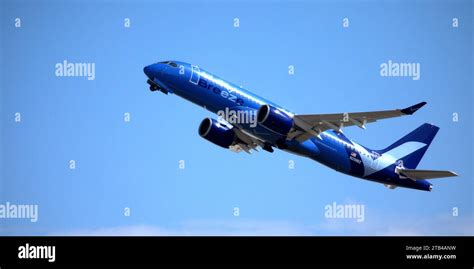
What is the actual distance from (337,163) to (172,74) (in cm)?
1223

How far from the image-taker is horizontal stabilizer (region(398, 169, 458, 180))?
172 ft

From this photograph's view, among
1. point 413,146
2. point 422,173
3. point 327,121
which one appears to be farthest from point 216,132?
point 413,146

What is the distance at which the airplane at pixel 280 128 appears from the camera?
48.8 meters

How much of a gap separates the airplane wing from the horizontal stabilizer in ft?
22.2

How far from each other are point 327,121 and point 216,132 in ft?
25.9

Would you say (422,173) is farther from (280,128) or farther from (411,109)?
(280,128)

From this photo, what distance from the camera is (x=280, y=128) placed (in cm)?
4909

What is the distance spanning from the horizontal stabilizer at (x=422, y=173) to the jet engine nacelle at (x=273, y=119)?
33.0 ft

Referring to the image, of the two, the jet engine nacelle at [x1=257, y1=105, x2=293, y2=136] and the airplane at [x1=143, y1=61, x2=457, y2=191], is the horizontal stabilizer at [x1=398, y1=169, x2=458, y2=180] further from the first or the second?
the jet engine nacelle at [x1=257, y1=105, x2=293, y2=136]

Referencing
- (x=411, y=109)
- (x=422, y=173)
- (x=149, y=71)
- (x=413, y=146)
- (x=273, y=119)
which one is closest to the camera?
(x=411, y=109)

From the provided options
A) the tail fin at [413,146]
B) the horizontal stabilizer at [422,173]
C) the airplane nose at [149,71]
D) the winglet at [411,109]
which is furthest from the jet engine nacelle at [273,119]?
the tail fin at [413,146]

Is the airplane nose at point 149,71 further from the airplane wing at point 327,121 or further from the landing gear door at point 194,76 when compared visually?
the airplane wing at point 327,121
